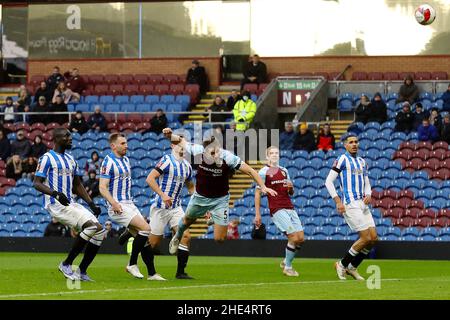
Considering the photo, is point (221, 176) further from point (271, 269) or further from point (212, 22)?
point (212, 22)

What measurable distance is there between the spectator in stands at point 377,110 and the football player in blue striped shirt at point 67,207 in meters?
16.7

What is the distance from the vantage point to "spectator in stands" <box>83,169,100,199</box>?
100ft

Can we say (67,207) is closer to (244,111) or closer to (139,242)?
(139,242)

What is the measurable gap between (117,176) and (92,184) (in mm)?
13251

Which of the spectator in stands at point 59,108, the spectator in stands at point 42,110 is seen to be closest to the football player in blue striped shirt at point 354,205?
the spectator in stands at point 59,108

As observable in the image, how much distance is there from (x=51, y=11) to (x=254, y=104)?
11.4 metres

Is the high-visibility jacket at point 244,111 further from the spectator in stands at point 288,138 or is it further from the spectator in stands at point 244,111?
the spectator in stands at point 288,138

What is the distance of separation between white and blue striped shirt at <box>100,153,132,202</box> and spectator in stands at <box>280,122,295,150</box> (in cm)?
1462

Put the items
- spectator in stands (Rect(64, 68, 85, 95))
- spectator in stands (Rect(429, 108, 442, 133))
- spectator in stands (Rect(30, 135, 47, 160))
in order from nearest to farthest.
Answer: spectator in stands (Rect(429, 108, 442, 133)), spectator in stands (Rect(30, 135, 47, 160)), spectator in stands (Rect(64, 68, 85, 95))

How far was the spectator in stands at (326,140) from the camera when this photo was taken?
31406mm

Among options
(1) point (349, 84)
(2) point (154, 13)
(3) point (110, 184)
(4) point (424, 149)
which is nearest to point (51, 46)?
(2) point (154, 13)

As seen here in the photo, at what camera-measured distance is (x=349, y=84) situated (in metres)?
35.0

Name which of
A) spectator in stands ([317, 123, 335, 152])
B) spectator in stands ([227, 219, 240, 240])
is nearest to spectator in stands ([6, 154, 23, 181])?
spectator in stands ([227, 219, 240, 240])

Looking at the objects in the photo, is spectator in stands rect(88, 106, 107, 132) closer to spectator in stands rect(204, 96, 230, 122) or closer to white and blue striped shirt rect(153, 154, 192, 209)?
spectator in stands rect(204, 96, 230, 122)
